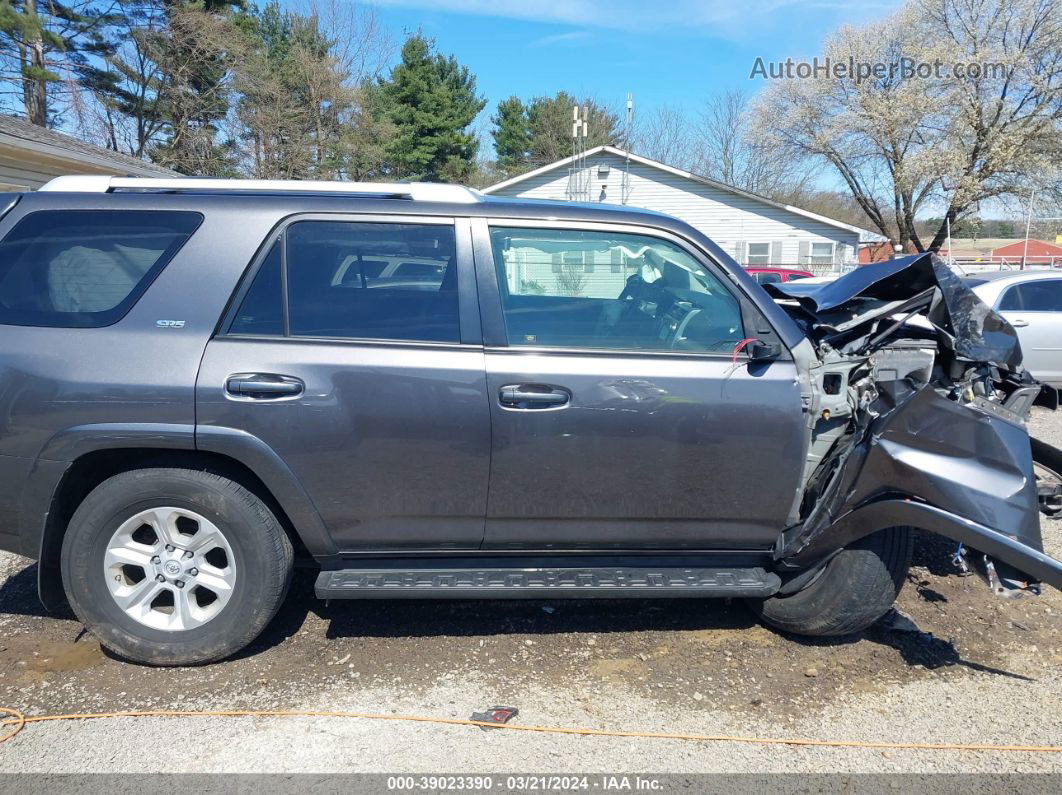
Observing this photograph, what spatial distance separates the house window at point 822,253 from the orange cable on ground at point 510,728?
2622cm

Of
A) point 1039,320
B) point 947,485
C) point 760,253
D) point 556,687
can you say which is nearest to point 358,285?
Answer: point 556,687

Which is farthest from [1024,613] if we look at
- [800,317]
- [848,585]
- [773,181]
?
[773,181]

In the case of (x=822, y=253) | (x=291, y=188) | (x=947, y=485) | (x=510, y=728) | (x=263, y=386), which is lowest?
(x=510, y=728)

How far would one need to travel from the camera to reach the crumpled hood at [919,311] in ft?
11.6

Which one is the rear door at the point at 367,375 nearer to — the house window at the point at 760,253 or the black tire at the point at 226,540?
the black tire at the point at 226,540

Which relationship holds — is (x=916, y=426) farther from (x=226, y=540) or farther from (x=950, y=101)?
(x=950, y=101)

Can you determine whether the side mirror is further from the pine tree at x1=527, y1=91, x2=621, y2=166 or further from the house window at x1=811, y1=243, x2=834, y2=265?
the pine tree at x1=527, y1=91, x2=621, y2=166

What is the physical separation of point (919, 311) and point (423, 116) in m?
32.8

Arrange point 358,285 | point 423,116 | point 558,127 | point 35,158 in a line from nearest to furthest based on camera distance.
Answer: point 358,285 < point 35,158 < point 423,116 < point 558,127

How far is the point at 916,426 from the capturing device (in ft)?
9.86

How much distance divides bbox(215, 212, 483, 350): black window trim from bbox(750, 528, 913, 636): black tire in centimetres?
185

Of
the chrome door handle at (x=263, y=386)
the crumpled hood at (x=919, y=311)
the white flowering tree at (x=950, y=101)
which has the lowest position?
the chrome door handle at (x=263, y=386)

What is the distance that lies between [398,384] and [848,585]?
83.1 inches

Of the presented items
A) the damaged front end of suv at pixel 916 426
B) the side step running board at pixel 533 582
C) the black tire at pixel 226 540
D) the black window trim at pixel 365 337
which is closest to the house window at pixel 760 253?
the damaged front end of suv at pixel 916 426
